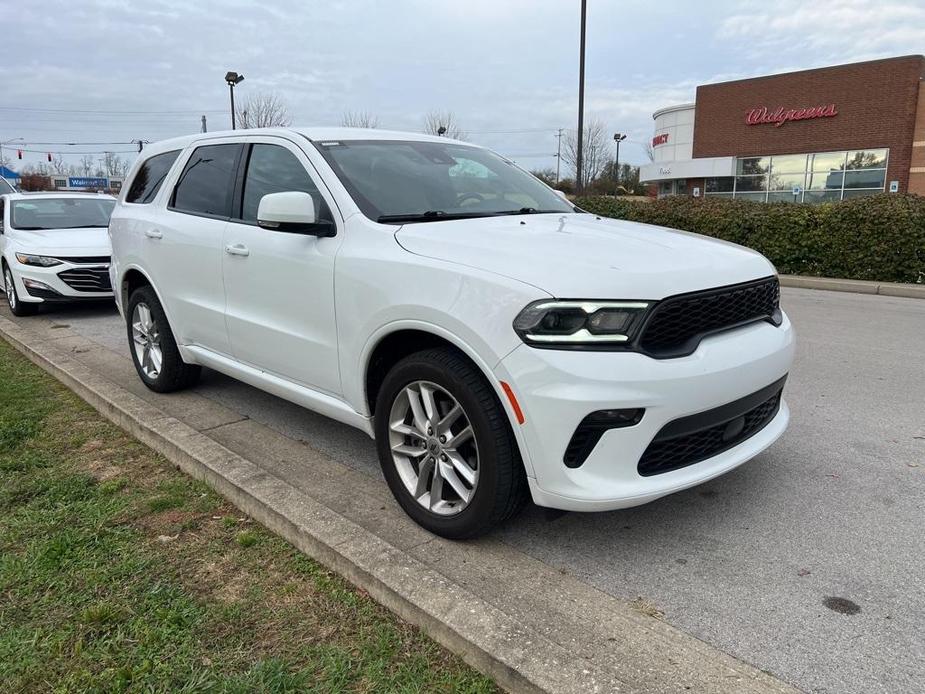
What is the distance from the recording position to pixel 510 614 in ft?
8.05

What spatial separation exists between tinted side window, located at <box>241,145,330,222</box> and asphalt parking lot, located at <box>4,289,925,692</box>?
1.44 meters

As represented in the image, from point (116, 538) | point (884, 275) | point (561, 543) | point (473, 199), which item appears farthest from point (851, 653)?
point (884, 275)

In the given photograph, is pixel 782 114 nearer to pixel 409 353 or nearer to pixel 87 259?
pixel 87 259

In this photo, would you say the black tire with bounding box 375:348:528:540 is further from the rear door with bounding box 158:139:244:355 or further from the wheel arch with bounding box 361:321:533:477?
the rear door with bounding box 158:139:244:355

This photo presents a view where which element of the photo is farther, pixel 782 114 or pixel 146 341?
pixel 782 114

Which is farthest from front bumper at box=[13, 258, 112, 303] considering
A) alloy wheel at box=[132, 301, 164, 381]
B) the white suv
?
the white suv

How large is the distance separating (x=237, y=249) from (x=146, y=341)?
178cm

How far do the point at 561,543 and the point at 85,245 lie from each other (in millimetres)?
8296

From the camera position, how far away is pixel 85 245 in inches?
357

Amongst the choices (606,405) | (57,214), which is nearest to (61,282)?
(57,214)

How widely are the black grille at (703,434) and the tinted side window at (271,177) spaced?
81.4 inches

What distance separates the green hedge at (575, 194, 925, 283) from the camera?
466 inches

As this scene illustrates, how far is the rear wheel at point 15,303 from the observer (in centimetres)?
919

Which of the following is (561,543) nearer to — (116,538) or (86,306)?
(116,538)
